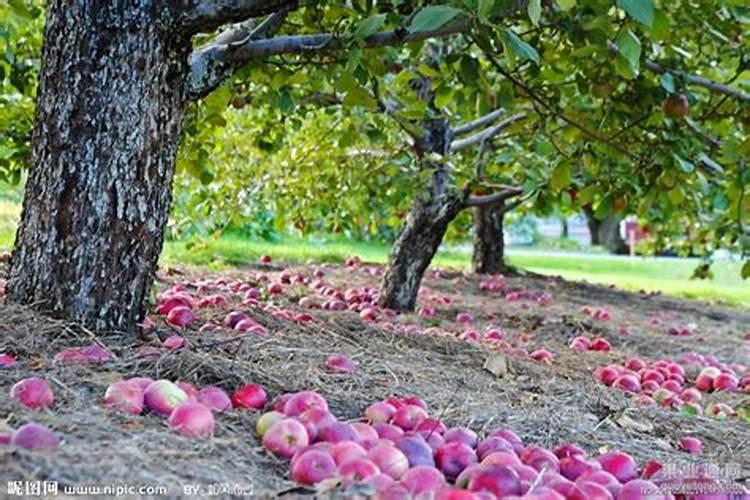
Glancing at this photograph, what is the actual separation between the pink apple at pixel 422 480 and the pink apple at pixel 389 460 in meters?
0.03

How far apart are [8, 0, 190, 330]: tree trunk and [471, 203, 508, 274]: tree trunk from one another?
6.94m

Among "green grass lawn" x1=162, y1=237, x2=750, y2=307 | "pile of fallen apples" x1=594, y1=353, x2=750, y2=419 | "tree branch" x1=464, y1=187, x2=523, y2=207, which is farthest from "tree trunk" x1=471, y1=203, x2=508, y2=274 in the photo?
"pile of fallen apples" x1=594, y1=353, x2=750, y2=419

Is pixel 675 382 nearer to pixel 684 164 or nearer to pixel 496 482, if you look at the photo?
pixel 684 164

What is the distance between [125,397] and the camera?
6.54ft

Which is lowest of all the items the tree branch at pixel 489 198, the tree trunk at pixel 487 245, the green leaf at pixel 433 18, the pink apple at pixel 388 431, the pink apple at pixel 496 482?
the pink apple at pixel 496 482

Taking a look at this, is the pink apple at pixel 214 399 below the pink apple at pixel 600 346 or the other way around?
the other way around

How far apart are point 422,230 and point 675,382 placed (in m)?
2.05

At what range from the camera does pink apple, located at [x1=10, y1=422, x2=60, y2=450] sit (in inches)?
62.6

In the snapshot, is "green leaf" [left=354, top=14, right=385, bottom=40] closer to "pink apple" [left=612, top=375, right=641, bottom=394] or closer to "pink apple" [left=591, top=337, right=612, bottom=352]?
"pink apple" [left=612, top=375, right=641, bottom=394]

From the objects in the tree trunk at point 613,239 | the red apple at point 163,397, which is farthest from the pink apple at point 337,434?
the tree trunk at point 613,239

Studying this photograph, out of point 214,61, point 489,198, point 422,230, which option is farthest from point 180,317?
point 489,198

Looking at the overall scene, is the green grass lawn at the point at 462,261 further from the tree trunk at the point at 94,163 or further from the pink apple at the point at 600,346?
the tree trunk at the point at 94,163

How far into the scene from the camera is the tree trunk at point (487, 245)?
949 centimetres

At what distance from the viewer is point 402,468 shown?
1.81 meters
